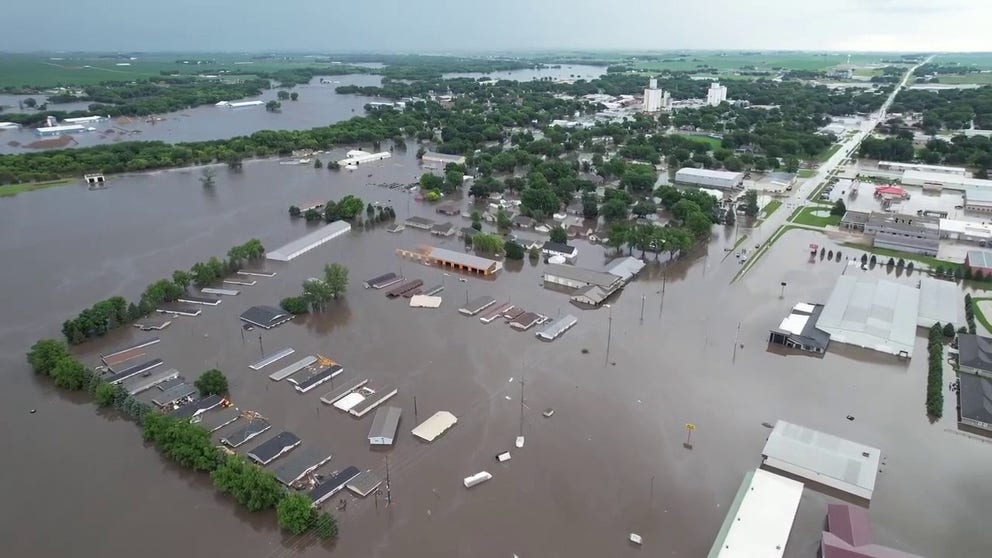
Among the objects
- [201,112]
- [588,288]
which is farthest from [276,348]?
[201,112]

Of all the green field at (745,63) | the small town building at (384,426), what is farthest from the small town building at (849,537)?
the green field at (745,63)

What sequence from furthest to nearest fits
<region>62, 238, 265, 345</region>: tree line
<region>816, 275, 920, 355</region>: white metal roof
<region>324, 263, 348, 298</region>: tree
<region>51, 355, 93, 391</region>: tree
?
<region>324, 263, 348, 298</region>: tree
<region>62, 238, 265, 345</region>: tree line
<region>816, 275, 920, 355</region>: white metal roof
<region>51, 355, 93, 391</region>: tree

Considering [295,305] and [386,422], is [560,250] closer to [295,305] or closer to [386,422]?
[295,305]

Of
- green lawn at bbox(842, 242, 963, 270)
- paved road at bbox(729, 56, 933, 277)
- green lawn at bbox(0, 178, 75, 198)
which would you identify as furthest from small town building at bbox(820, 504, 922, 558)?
green lawn at bbox(0, 178, 75, 198)

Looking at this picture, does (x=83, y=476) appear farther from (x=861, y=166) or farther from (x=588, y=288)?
(x=861, y=166)

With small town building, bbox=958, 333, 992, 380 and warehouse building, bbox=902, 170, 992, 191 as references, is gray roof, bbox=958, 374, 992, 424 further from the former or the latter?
warehouse building, bbox=902, 170, 992, 191

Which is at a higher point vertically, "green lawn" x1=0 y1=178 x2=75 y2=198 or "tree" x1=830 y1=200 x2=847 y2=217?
"tree" x1=830 y1=200 x2=847 y2=217

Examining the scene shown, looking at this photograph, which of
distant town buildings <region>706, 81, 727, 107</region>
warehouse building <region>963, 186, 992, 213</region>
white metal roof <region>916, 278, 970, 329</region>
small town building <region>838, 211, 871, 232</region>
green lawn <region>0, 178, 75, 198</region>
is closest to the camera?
white metal roof <region>916, 278, 970, 329</region>

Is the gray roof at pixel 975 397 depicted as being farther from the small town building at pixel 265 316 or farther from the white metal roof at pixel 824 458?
the small town building at pixel 265 316
